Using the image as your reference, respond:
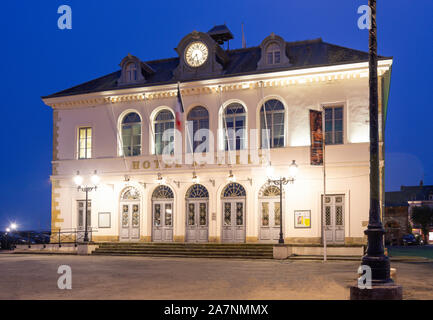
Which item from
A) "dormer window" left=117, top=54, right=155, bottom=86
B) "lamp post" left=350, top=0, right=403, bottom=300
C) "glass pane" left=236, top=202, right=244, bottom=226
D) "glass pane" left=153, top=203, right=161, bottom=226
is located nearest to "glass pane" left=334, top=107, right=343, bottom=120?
"glass pane" left=236, top=202, right=244, bottom=226

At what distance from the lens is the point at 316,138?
21.0m

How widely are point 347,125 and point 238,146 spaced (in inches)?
209

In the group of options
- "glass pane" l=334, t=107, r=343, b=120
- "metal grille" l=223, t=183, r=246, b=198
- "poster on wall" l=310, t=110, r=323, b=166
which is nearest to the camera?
"poster on wall" l=310, t=110, r=323, b=166

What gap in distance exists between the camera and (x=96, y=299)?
9469mm

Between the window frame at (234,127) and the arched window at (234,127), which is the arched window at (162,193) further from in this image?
the arched window at (234,127)

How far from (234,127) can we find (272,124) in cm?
192

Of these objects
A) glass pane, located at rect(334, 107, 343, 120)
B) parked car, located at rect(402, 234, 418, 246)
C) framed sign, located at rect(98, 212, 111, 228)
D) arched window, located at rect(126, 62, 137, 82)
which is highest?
arched window, located at rect(126, 62, 137, 82)

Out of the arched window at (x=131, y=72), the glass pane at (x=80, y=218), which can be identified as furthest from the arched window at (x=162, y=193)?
the arched window at (x=131, y=72)

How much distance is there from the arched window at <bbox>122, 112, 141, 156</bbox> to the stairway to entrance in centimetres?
500

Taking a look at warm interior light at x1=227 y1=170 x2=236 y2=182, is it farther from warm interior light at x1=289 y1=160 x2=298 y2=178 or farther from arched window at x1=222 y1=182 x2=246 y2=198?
warm interior light at x1=289 y1=160 x2=298 y2=178

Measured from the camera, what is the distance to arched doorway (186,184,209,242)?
79.7ft
